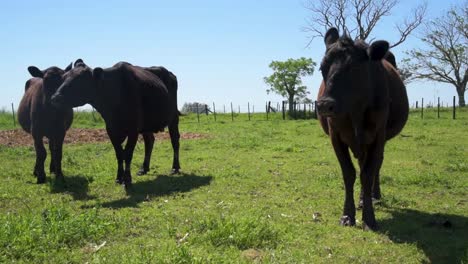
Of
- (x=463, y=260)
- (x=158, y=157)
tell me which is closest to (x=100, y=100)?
(x=158, y=157)

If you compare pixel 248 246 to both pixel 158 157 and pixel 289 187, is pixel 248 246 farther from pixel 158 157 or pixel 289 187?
pixel 158 157

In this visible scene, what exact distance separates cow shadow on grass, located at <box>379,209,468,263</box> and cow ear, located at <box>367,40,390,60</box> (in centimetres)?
226

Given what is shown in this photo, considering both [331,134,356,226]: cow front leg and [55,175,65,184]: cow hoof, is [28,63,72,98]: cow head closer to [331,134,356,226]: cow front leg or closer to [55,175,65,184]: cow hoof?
[55,175,65,184]: cow hoof

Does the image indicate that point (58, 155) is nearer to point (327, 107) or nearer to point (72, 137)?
point (327, 107)

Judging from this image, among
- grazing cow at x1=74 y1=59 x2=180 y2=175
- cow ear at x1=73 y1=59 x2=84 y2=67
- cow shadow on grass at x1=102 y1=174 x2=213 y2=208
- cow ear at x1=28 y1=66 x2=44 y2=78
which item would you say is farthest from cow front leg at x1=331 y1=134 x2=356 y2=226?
cow ear at x1=28 y1=66 x2=44 y2=78

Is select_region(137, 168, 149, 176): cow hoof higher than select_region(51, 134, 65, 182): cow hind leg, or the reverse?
select_region(51, 134, 65, 182): cow hind leg

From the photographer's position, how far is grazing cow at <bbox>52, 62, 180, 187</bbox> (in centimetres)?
874

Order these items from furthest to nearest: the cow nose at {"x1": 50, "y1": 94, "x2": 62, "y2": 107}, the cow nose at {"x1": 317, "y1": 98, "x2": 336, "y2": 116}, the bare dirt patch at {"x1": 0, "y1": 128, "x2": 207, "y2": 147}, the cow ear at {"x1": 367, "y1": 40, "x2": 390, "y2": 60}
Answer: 1. the bare dirt patch at {"x1": 0, "y1": 128, "x2": 207, "y2": 147}
2. the cow nose at {"x1": 50, "y1": 94, "x2": 62, "y2": 107}
3. the cow ear at {"x1": 367, "y1": 40, "x2": 390, "y2": 60}
4. the cow nose at {"x1": 317, "y1": 98, "x2": 336, "y2": 116}

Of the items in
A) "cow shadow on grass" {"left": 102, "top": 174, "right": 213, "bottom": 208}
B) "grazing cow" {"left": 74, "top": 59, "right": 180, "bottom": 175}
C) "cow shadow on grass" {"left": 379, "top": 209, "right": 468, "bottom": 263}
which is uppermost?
"grazing cow" {"left": 74, "top": 59, "right": 180, "bottom": 175}

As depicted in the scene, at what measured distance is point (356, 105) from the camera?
19.3ft

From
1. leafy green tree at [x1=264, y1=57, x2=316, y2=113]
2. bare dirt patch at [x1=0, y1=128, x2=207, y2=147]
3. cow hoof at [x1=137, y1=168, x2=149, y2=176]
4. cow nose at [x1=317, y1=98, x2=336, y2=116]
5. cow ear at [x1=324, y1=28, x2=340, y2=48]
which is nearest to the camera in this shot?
cow nose at [x1=317, y1=98, x2=336, y2=116]

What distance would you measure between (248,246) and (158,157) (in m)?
9.06

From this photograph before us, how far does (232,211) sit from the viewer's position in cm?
686

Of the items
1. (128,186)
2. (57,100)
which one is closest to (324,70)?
(128,186)
